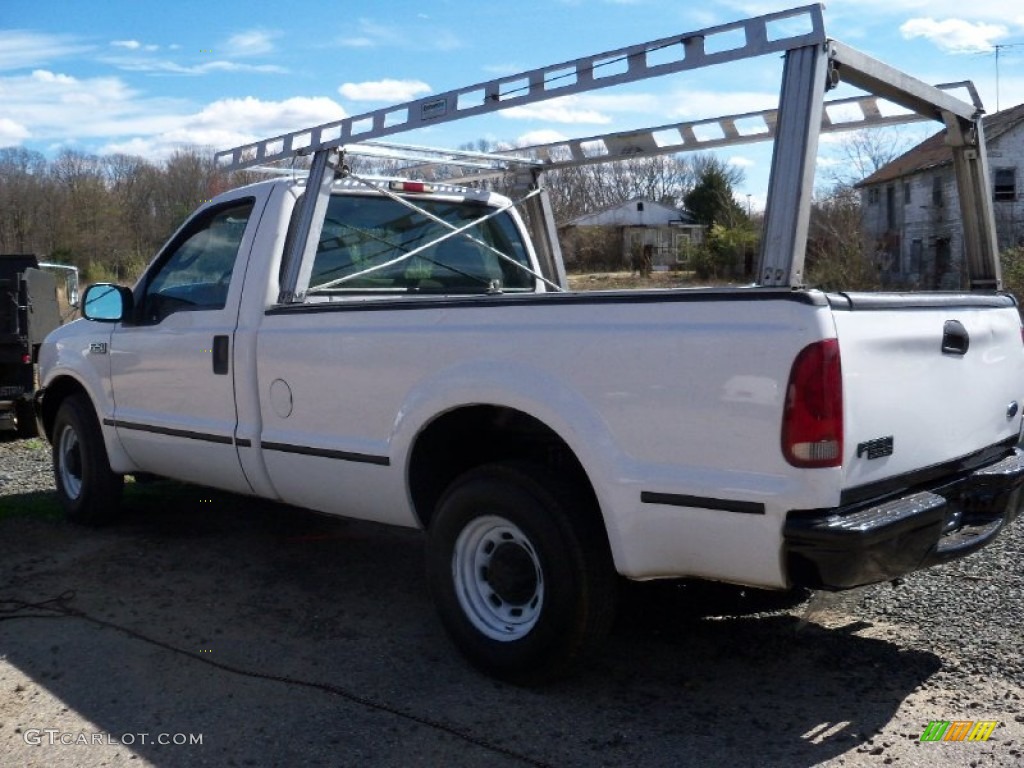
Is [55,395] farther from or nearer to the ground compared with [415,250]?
nearer to the ground

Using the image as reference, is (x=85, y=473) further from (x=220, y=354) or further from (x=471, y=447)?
(x=471, y=447)

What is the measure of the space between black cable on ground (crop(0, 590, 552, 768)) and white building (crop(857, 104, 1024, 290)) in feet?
102

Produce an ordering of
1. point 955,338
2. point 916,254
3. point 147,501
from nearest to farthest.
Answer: point 955,338 → point 147,501 → point 916,254

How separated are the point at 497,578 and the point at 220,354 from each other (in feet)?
6.48

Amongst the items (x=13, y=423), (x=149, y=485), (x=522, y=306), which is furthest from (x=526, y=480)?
(x=13, y=423)

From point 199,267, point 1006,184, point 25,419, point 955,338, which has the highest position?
point 1006,184

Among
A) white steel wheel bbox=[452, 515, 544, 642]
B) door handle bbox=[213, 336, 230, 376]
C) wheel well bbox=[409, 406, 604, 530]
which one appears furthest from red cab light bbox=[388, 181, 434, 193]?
white steel wheel bbox=[452, 515, 544, 642]

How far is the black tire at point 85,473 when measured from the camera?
6.32m

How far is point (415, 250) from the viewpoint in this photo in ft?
18.5

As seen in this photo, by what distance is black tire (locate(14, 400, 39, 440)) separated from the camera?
35.4ft

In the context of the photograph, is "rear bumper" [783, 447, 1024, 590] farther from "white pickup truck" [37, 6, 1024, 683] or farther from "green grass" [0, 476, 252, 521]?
"green grass" [0, 476, 252, 521]

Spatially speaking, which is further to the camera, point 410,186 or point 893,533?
point 410,186

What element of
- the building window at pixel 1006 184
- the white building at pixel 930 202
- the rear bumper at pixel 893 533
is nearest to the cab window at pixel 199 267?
the rear bumper at pixel 893 533

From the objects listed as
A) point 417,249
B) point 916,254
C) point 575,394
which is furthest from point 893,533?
point 916,254
